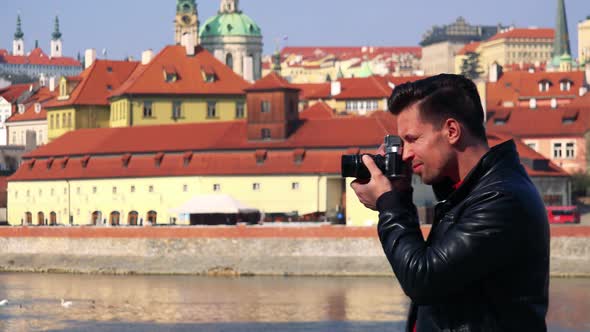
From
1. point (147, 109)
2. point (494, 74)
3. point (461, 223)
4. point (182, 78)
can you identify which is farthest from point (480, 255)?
A: point (494, 74)

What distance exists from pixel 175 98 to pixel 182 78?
7.23 feet

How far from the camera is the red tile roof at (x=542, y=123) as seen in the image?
80069mm

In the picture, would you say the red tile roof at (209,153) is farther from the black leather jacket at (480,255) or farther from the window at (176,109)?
the black leather jacket at (480,255)

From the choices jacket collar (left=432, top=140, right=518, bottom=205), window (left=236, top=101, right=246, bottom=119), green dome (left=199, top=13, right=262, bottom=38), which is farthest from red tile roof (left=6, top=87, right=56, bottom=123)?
jacket collar (left=432, top=140, right=518, bottom=205)

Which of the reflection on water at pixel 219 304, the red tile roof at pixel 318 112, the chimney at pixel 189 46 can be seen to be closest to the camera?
the reflection on water at pixel 219 304

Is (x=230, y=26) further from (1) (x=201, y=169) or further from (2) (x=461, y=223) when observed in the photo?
(2) (x=461, y=223)

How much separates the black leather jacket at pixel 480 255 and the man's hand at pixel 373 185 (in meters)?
0.05

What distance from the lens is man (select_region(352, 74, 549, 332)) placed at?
4.06 m

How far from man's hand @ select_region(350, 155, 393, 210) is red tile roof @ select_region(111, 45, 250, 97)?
272ft

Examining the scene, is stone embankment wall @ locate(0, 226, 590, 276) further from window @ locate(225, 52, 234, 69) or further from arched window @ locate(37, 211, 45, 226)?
window @ locate(225, 52, 234, 69)

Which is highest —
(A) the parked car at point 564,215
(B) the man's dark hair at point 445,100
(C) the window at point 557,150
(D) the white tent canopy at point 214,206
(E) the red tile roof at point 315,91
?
(E) the red tile roof at point 315,91

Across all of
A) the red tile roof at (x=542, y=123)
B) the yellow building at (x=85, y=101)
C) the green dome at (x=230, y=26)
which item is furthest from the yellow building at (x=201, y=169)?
the green dome at (x=230, y=26)

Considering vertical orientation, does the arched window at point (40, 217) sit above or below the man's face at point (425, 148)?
below

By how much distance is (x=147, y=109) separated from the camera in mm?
87500
